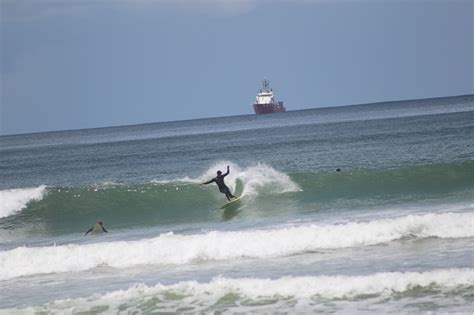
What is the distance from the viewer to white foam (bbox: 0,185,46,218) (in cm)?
2845

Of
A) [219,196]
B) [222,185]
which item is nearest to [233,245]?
[222,185]

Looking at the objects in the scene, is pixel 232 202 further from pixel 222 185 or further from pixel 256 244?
pixel 256 244

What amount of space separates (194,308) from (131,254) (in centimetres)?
491

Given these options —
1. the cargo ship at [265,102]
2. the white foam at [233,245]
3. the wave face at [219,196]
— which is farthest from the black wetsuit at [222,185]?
the cargo ship at [265,102]

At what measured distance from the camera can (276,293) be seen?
12500mm

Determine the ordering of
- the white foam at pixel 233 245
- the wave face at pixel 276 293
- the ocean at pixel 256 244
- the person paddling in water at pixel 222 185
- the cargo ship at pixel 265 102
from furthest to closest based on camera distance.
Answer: the cargo ship at pixel 265 102, the person paddling in water at pixel 222 185, the white foam at pixel 233 245, the ocean at pixel 256 244, the wave face at pixel 276 293

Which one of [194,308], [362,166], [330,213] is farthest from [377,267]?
[362,166]

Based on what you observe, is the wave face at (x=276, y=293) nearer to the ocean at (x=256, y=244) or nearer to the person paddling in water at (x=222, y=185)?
the ocean at (x=256, y=244)

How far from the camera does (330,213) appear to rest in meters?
20.6

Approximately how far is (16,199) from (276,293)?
20.0 metres

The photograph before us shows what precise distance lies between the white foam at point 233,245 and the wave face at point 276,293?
9.31 feet

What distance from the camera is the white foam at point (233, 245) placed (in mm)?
15789

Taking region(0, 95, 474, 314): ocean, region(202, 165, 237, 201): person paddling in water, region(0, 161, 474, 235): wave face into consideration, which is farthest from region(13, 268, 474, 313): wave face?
region(202, 165, 237, 201): person paddling in water

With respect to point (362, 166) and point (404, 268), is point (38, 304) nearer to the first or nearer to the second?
point (404, 268)
